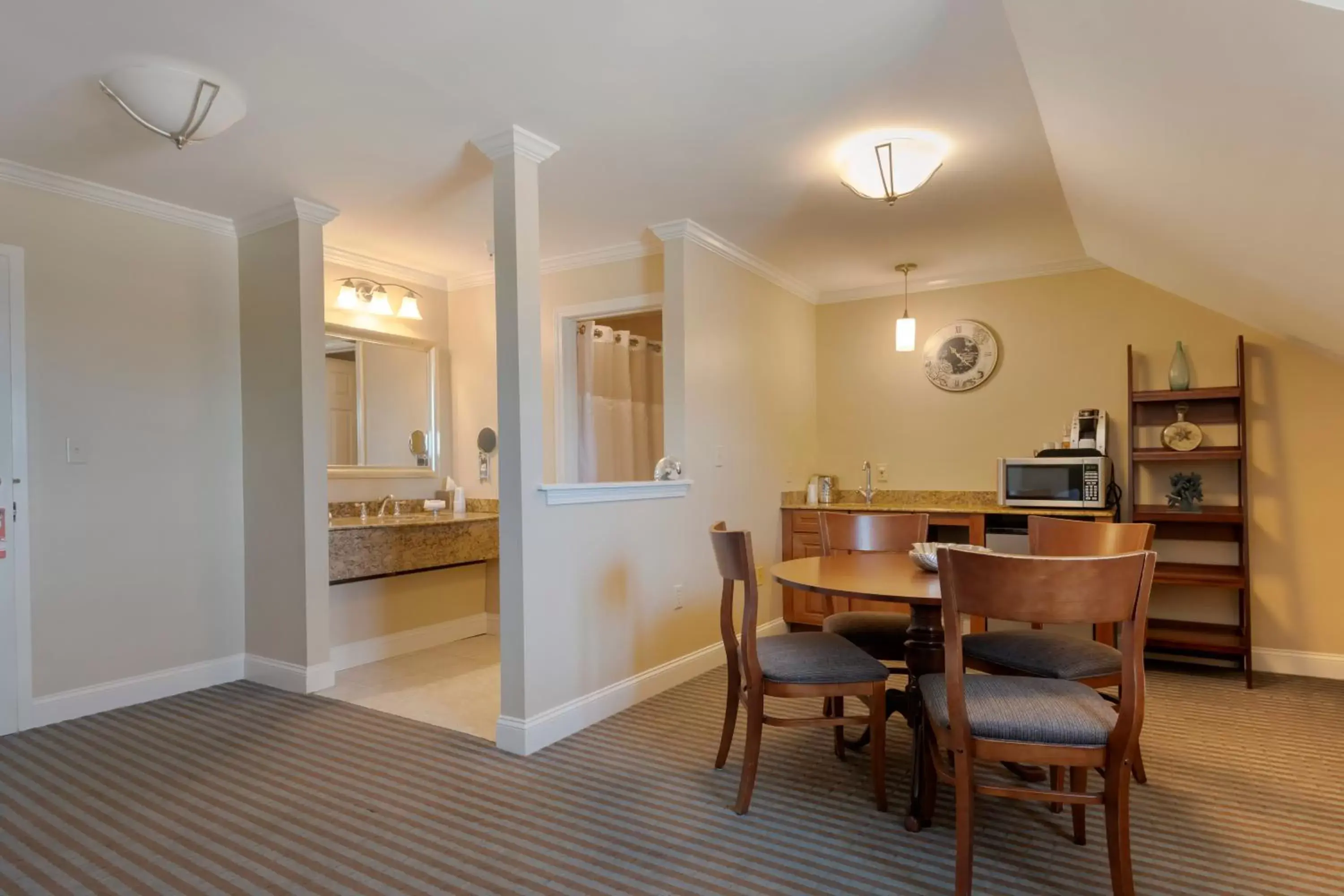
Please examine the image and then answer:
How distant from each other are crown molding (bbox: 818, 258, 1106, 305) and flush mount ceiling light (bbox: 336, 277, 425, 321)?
9.01 ft

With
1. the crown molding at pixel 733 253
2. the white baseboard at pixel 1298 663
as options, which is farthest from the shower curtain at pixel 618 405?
the white baseboard at pixel 1298 663

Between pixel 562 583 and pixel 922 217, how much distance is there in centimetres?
247

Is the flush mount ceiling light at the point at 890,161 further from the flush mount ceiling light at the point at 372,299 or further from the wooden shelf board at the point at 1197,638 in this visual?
the flush mount ceiling light at the point at 372,299

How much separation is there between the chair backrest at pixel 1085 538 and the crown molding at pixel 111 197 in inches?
159

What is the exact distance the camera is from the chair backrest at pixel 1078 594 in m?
1.62

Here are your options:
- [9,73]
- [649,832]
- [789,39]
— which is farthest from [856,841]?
[9,73]

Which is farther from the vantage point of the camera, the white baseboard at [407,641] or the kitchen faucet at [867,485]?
the kitchen faucet at [867,485]

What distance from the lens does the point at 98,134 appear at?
2719mm

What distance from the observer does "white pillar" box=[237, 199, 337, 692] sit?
139 inches

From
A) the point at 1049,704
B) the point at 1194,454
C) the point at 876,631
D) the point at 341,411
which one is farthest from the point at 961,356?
the point at 341,411

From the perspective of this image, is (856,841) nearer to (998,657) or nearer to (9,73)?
(998,657)

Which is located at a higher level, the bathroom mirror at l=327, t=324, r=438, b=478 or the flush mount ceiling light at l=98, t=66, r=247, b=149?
the flush mount ceiling light at l=98, t=66, r=247, b=149

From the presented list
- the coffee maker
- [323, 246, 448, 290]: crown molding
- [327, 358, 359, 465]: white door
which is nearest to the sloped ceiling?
the coffee maker

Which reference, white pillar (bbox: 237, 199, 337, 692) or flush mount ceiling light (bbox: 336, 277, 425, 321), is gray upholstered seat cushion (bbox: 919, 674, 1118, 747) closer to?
white pillar (bbox: 237, 199, 337, 692)
